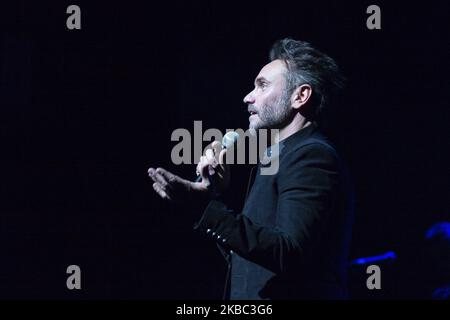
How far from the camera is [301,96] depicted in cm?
208

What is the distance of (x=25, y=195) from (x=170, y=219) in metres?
0.91

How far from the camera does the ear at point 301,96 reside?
207 centimetres

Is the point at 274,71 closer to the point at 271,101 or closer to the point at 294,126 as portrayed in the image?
the point at 271,101

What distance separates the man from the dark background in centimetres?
147

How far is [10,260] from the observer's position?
333 centimetres

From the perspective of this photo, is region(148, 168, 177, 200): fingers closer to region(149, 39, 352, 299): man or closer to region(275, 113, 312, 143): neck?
region(149, 39, 352, 299): man

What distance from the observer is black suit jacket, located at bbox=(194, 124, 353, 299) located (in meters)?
1.58

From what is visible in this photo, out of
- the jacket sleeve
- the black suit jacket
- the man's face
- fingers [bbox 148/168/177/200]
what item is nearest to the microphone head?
the man's face

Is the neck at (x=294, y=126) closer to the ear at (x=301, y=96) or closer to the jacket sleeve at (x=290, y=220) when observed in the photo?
the ear at (x=301, y=96)

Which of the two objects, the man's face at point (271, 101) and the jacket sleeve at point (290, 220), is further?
the man's face at point (271, 101)

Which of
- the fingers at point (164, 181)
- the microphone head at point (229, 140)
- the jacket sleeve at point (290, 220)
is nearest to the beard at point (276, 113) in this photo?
the microphone head at point (229, 140)

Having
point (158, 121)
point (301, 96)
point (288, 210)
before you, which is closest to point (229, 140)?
point (301, 96)

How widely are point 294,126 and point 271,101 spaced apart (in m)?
0.13

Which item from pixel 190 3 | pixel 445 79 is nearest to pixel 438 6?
pixel 445 79
